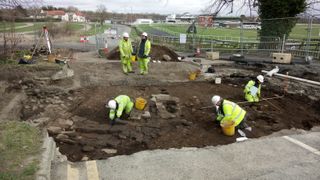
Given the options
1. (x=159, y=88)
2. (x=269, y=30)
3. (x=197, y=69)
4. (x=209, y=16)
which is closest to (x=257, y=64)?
(x=197, y=69)

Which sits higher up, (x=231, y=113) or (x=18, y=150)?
(x=231, y=113)

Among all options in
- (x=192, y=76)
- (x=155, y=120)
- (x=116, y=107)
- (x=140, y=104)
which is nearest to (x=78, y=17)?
(x=192, y=76)

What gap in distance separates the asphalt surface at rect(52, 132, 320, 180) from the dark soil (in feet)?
2.64

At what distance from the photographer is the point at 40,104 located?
10016mm

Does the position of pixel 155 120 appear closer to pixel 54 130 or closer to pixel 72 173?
pixel 54 130

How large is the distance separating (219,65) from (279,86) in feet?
14.2

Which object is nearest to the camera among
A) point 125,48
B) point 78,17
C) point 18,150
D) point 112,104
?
point 18,150

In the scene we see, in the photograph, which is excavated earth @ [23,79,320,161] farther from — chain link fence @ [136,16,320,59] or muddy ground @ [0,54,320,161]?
chain link fence @ [136,16,320,59]

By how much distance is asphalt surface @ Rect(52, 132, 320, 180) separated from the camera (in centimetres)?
518

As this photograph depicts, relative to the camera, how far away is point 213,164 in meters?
5.62

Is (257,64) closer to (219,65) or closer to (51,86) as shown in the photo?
(219,65)

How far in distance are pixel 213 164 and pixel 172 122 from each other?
10.3 ft

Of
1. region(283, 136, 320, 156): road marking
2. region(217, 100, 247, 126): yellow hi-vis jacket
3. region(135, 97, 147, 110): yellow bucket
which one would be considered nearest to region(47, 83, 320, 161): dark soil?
region(135, 97, 147, 110): yellow bucket

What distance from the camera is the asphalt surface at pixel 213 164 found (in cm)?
518
